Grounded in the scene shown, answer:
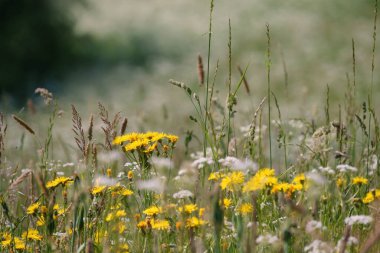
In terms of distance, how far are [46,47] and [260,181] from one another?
17715 mm

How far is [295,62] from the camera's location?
16625mm

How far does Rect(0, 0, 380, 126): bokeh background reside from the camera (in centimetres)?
1627

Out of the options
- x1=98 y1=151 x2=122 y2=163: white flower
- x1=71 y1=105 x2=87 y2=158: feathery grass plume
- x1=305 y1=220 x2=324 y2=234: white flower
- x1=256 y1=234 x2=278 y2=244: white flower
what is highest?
x1=71 y1=105 x2=87 y2=158: feathery grass plume

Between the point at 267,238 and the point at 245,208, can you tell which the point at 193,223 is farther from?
the point at 267,238

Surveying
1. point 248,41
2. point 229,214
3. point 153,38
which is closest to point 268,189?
point 229,214

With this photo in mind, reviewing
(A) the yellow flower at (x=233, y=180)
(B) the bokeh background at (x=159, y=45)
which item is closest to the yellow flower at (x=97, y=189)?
(A) the yellow flower at (x=233, y=180)

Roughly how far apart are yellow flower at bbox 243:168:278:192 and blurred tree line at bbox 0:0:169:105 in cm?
1600

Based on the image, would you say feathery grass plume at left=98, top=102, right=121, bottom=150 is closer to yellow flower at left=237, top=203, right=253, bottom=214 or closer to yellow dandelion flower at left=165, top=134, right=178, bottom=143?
yellow dandelion flower at left=165, top=134, right=178, bottom=143

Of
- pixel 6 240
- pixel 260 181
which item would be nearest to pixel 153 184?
pixel 260 181

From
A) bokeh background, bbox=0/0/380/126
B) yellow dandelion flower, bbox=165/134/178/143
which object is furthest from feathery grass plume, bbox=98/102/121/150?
bokeh background, bbox=0/0/380/126

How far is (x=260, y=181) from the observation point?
2.35 metres

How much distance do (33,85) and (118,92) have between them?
2.95m

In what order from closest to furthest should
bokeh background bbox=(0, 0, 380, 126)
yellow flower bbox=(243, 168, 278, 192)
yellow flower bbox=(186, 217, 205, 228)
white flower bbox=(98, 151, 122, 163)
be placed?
yellow flower bbox=(243, 168, 278, 192)
yellow flower bbox=(186, 217, 205, 228)
white flower bbox=(98, 151, 122, 163)
bokeh background bbox=(0, 0, 380, 126)

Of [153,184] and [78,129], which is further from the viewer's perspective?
[78,129]
